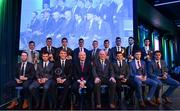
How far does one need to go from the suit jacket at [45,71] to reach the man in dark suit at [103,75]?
0.86 meters

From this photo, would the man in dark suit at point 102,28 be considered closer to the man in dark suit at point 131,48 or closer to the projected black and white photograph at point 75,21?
the projected black and white photograph at point 75,21

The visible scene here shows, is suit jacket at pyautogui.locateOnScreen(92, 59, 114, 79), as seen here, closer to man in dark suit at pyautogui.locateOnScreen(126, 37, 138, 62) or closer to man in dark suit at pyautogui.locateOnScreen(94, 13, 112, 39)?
man in dark suit at pyautogui.locateOnScreen(126, 37, 138, 62)

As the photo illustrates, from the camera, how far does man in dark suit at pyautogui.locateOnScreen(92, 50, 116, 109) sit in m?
5.60

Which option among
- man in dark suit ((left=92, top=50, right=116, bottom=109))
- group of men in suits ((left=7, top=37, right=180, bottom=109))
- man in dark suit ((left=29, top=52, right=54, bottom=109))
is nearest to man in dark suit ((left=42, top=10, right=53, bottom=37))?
group of men in suits ((left=7, top=37, right=180, bottom=109))

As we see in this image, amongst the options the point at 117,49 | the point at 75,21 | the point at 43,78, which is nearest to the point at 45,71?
the point at 43,78

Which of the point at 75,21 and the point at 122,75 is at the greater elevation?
the point at 75,21

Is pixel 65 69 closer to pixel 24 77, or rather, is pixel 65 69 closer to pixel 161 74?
pixel 24 77

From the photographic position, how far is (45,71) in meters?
5.87

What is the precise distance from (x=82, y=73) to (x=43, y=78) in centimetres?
77

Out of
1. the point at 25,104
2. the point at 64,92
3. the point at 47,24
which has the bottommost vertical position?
the point at 25,104

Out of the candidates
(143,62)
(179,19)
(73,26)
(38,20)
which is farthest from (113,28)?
(179,19)

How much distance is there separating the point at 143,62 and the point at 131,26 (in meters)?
1.30

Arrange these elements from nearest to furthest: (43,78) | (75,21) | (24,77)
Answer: (43,78)
(24,77)
(75,21)

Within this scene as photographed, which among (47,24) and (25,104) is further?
(47,24)
